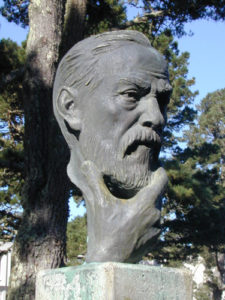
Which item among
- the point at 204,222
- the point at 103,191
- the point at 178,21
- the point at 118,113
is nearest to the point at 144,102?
the point at 118,113

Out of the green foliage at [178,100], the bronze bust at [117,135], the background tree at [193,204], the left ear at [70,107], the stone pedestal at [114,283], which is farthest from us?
the green foliage at [178,100]

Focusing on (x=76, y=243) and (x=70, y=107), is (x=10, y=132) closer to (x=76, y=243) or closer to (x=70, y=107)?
(x=76, y=243)

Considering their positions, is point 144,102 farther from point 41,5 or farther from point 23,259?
point 41,5

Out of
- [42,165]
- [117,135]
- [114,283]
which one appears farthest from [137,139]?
[42,165]

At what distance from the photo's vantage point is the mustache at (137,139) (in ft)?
7.66

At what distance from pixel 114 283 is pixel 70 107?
3.50 feet

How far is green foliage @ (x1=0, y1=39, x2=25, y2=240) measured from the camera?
662 cm

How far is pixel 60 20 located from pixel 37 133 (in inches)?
66.7

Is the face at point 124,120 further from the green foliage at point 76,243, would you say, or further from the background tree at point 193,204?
the green foliage at point 76,243

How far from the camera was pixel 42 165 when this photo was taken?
221 inches

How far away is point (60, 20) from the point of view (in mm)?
6254

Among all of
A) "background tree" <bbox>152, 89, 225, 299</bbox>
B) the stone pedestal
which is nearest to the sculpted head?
the stone pedestal

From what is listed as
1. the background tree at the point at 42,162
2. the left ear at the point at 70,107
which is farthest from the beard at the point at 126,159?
the background tree at the point at 42,162

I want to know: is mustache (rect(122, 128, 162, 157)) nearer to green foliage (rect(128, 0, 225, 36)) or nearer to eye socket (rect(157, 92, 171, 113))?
eye socket (rect(157, 92, 171, 113))
